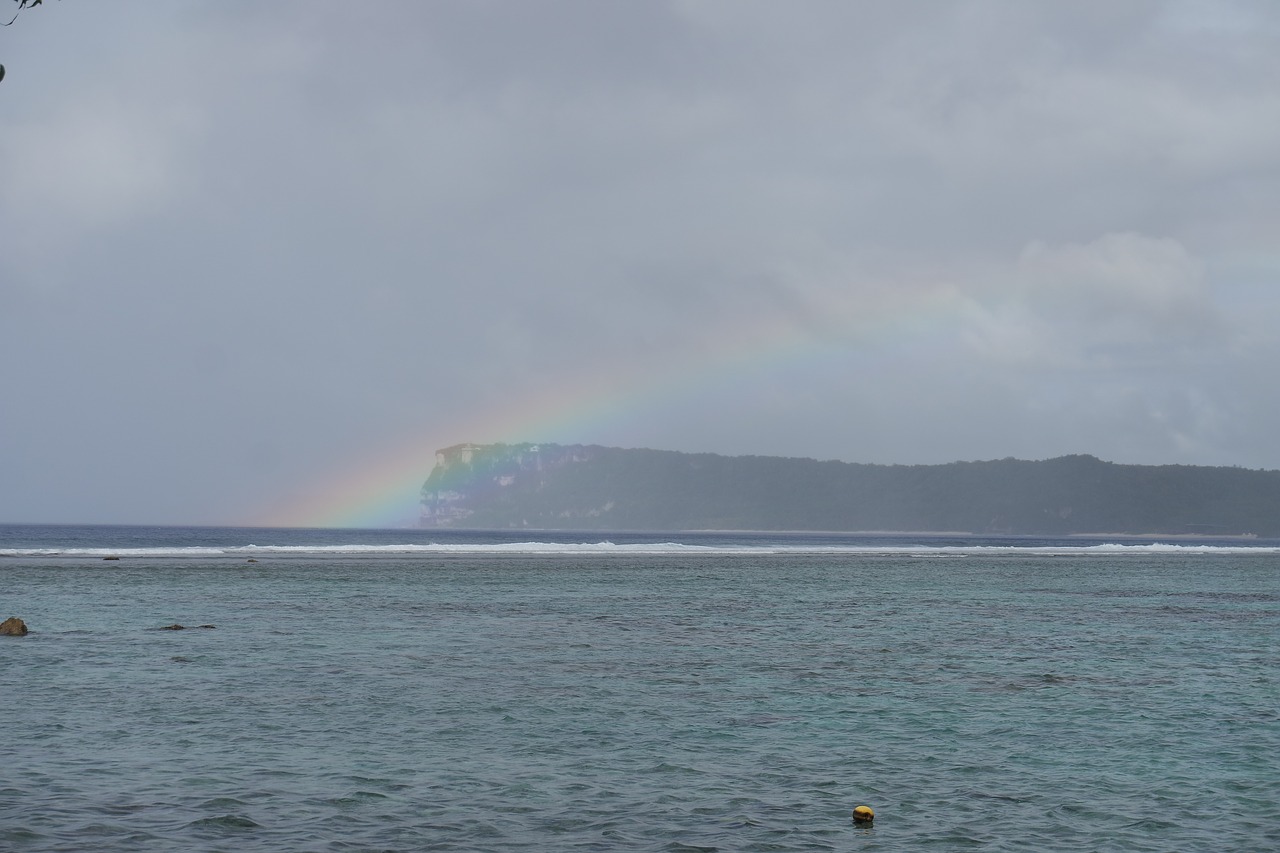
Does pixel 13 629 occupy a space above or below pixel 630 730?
above

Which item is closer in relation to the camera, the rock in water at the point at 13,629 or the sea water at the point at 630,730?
the sea water at the point at 630,730

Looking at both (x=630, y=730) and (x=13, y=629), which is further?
(x=13, y=629)

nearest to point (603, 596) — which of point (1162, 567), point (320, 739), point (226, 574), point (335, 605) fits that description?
point (335, 605)

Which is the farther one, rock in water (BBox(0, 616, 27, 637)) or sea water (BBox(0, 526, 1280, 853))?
rock in water (BBox(0, 616, 27, 637))

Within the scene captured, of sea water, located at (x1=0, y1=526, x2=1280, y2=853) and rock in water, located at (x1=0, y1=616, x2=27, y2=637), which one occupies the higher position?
rock in water, located at (x1=0, y1=616, x2=27, y2=637)

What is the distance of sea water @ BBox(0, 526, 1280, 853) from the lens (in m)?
14.8

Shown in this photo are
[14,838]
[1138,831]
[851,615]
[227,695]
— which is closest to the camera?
[14,838]

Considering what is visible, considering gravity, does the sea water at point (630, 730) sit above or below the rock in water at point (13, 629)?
below

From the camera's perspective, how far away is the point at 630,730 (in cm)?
2153

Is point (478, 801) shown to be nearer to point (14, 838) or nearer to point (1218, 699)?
point (14, 838)

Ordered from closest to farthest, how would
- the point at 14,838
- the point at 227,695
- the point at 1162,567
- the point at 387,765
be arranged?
the point at 14,838 < the point at 387,765 < the point at 227,695 < the point at 1162,567

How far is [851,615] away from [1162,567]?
79054 mm

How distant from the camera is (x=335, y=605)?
Answer: 52.0 metres

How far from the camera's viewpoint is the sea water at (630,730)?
14.8 m
